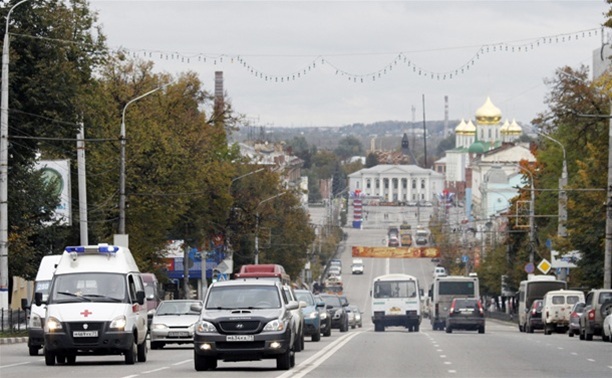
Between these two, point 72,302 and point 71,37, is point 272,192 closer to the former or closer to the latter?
point 71,37

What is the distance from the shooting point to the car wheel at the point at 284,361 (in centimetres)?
2566

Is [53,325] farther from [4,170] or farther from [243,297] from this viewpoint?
[4,170]

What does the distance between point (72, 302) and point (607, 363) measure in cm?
1076

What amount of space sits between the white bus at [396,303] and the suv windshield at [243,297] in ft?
131

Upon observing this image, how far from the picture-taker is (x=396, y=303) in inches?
2630

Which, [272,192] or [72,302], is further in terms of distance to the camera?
[272,192]

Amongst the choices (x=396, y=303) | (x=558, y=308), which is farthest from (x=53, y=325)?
(x=396, y=303)

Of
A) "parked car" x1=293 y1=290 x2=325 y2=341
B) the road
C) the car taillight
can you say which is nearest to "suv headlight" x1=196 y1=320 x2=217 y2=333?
the road

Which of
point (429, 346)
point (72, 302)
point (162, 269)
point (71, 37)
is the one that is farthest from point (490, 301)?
point (72, 302)

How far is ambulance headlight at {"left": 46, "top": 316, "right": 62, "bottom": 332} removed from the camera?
2719cm

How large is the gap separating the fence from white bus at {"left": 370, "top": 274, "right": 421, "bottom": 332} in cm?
1934

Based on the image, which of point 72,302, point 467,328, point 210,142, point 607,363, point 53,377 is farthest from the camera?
point 210,142

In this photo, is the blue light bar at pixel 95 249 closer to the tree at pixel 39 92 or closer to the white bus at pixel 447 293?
the tree at pixel 39 92

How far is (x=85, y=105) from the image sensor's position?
55156mm
